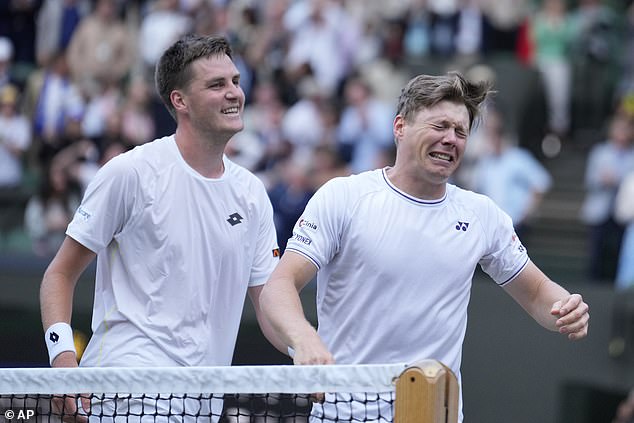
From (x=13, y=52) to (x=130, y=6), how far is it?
1.89m

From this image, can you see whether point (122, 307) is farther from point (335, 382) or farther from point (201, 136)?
point (335, 382)

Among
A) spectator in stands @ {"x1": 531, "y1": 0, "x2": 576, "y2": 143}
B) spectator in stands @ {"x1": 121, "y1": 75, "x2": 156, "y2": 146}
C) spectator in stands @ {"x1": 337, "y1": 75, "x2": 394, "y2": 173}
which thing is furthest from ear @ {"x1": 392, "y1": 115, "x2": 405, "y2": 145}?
spectator in stands @ {"x1": 531, "y1": 0, "x2": 576, "y2": 143}

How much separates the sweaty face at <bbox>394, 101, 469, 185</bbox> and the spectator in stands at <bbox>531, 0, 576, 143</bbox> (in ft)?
33.8

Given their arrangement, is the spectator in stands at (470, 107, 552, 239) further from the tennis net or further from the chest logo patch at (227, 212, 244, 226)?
the tennis net

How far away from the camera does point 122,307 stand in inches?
242

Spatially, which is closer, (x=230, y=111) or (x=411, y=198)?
(x=411, y=198)

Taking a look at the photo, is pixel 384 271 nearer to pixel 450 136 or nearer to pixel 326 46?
pixel 450 136

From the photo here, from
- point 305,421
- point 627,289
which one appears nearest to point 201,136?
point 305,421

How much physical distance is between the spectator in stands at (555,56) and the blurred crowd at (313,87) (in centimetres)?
Result: 2

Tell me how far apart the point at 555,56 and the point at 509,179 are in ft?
10.8

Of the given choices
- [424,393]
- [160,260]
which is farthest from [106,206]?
[424,393]

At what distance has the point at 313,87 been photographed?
1606cm

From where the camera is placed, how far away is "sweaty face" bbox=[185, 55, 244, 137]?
6383 mm

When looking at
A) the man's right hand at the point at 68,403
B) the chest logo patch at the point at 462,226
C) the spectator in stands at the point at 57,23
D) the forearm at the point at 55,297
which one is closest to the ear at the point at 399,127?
the chest logo patch at the point at 462,226
